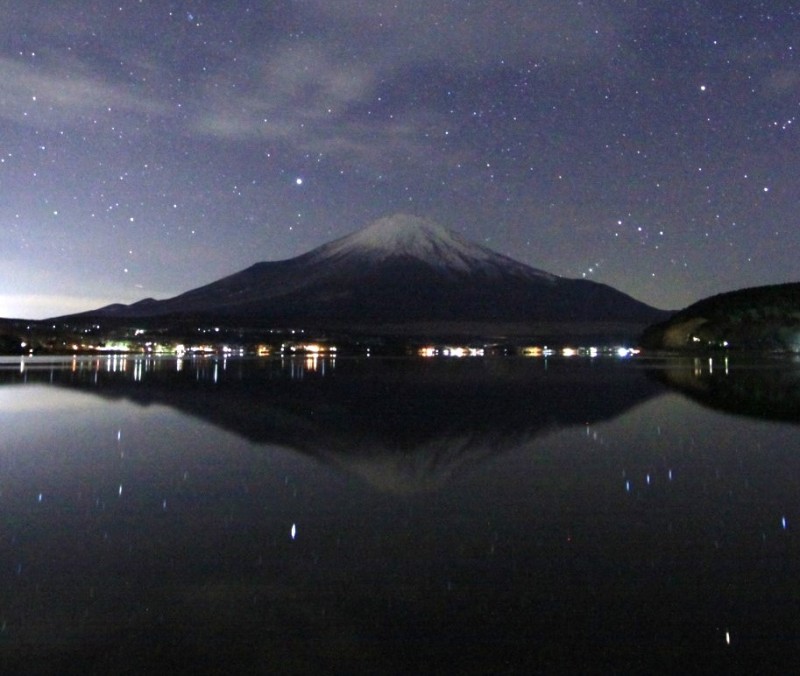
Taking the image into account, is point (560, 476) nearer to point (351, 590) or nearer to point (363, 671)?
point (351, 590)

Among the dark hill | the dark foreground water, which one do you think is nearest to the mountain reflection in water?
the dark foreground water

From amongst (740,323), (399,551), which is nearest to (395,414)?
(399,551)

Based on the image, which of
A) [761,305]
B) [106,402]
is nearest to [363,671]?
[106,402]

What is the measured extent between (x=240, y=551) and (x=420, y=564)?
1692 mm

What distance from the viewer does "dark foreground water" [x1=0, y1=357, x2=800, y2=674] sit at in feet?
17.6

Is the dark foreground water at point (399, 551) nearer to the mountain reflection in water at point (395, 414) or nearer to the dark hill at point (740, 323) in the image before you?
the mountain reflection in water at point (395, 414)

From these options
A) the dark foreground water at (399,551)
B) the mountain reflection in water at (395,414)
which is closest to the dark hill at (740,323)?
the mountain reflection in water at (395,414)

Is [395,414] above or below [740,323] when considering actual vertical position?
below

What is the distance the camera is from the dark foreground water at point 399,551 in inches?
211

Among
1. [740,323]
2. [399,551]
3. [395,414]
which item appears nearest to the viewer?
[399,551]

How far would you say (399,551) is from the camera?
7.57 m

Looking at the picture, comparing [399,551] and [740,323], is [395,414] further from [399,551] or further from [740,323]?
[740,323]

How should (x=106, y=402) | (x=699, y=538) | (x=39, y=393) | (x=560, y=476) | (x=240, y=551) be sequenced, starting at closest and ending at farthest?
(x=240, y=551)
(x=699, y=538)
(x=560, y=476)
(x=106, y=402)
(x=39, y=393)

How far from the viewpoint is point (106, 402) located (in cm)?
2481
